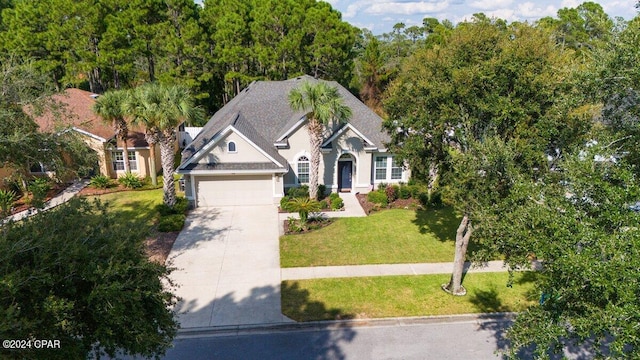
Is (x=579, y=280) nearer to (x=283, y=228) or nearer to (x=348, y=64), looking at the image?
(x=283, y=228)

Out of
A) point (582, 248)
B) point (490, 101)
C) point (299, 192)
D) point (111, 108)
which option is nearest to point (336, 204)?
point (299, 192)

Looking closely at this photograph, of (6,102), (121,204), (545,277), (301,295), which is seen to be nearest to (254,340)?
(301,295)

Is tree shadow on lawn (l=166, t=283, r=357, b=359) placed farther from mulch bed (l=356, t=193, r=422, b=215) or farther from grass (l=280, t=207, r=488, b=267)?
mulch bed (l=356, t=193, r=422, b=215)

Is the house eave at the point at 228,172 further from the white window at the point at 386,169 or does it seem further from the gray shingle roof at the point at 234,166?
the white window at the point at 386,169

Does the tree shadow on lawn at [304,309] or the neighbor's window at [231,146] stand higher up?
the neighbor's window at [231,146]

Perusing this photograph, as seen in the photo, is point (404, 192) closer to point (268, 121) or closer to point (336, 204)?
point (336, 204)

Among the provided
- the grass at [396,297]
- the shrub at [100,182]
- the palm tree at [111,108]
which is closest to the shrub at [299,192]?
the grass at [396,297]

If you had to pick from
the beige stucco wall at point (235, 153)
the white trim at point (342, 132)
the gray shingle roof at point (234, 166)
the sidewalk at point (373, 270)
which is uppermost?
the white trim at point (342, 132)
